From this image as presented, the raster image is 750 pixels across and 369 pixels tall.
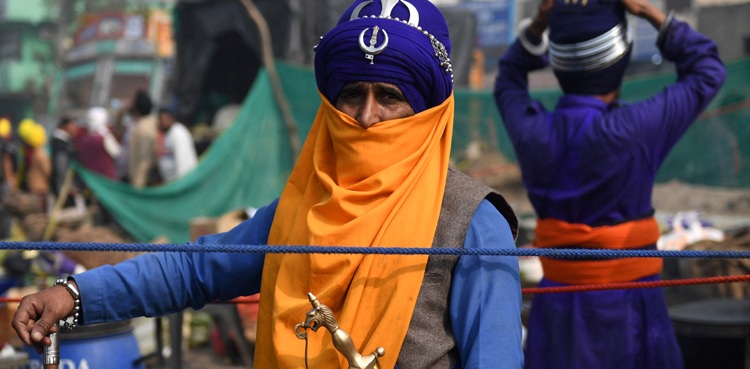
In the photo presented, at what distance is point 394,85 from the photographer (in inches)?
89.4

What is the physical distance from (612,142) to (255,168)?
6961 mm

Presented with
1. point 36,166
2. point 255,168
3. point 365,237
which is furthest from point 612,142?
point 36,166

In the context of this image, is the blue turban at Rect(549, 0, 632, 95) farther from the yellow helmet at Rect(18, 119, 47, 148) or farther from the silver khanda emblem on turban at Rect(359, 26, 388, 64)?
the yellow helmet at Rect(18, 119, 47, 148)

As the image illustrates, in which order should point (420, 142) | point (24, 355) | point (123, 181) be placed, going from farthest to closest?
point (123, 181) → point (24, 355) → point (420, 142)

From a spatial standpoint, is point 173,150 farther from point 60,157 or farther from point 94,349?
point 94,349

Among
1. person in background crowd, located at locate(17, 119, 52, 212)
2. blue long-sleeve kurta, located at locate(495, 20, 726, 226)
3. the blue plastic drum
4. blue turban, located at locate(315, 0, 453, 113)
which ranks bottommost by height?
the blue plastic drum

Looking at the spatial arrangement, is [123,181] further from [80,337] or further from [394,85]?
[394,85]

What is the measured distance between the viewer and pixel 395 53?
2.24m

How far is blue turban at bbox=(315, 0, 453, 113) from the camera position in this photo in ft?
7.39

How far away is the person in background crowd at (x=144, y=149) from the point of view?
36.1 feet

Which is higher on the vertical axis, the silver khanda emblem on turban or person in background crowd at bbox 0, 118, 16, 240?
the silver khanda emblem on turban

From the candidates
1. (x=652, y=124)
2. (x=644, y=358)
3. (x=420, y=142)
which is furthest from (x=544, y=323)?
(x=420, y=142)

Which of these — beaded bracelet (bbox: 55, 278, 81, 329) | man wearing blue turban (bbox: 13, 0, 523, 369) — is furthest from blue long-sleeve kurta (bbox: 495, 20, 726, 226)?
beaded bracelet (bbox: 55, 278, 81, 329)

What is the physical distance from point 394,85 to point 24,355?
2.31m
